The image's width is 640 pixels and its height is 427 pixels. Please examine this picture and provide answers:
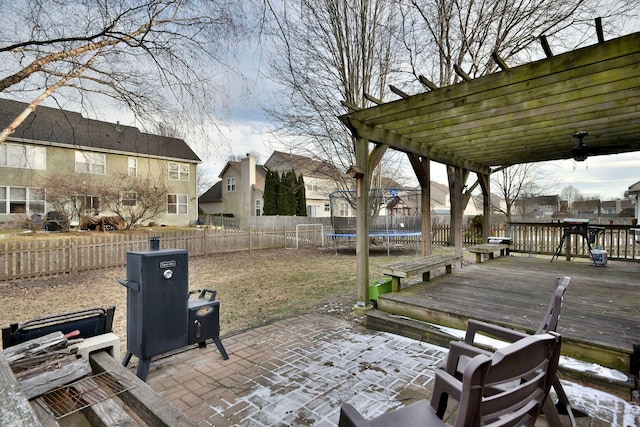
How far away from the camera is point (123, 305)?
5453 millimetres

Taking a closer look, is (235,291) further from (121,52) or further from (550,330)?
(550,330)

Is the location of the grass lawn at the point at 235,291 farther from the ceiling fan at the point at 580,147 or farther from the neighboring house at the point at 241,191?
the neighboring house at the point at 241,191

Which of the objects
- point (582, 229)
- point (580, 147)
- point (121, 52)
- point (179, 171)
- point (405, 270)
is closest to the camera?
point (121, 52)

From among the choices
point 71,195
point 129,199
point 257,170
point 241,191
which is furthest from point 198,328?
point 257,170

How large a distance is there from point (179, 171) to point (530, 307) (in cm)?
2134

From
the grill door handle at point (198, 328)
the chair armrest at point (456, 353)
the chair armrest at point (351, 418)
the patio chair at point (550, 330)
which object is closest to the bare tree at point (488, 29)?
the patio chair at point (550, 330)

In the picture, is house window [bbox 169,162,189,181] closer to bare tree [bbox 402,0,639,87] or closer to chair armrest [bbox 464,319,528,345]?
bare tree [bbox 402,0,639,87]

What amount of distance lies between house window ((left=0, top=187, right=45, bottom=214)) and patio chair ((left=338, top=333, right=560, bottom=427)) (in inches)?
773

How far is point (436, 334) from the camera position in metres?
3.58

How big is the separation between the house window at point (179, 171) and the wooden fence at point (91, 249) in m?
11.0

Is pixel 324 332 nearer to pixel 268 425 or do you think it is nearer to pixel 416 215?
pixel 268 425

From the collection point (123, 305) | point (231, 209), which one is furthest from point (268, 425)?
→ point (231, 209)

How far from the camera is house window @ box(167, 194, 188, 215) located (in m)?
20.5

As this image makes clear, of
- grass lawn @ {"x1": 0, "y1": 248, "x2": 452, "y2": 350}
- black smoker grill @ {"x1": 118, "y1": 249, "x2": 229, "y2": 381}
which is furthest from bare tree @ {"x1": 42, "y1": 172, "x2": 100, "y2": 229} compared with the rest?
black smoker grill @ {"x1": 118, "y1": 249, "x2": 229, "y2": 381}
